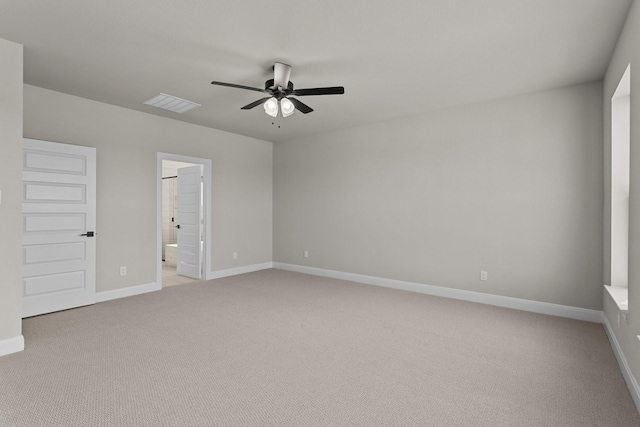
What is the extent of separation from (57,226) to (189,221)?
2.38 meters

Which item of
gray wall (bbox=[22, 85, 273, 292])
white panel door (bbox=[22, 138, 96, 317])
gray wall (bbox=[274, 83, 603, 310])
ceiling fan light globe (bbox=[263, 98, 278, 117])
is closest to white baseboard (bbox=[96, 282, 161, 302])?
gray wall (bbox=[22, 85, 273, 292])

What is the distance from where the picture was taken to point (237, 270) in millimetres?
6586

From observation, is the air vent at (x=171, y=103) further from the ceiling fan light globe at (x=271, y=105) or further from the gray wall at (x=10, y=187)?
the ceiling fan light globe at (x=271, y=105)

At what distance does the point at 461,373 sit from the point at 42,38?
14.8 ft

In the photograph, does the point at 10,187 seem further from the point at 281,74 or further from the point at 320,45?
the point at 320,45

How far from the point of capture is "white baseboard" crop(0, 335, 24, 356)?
2.90 meters

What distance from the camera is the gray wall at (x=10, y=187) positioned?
2.93 meters

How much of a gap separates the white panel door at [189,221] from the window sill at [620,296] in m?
5.82

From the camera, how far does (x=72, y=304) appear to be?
14.1 ft

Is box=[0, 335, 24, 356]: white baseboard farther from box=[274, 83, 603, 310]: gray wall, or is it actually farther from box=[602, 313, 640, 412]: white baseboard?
box=[602, 313, 640, 412]: white baseboard

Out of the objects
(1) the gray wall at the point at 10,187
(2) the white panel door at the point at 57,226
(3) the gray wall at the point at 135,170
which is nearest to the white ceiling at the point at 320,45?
(1) the gray wall at the point at 10,187

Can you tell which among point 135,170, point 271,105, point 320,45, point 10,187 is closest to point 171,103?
point 135,170

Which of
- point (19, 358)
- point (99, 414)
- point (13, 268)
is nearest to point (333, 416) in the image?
point (99, 414)

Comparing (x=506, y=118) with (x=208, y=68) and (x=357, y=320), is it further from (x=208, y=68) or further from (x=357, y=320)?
(x=208, y=68)
